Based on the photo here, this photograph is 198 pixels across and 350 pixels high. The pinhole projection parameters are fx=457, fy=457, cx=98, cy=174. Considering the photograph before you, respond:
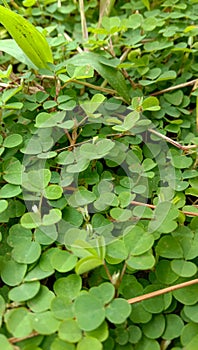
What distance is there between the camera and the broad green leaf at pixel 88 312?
2.17 ft

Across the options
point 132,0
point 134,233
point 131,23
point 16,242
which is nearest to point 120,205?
point 134,233

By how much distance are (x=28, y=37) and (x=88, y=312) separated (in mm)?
672

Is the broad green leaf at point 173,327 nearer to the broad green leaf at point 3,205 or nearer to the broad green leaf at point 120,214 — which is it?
the broad green leaf at point 120,214

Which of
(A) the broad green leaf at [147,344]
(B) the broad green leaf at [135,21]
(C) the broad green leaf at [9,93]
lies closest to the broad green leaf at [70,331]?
(A) the broad green leaf at [147,344]

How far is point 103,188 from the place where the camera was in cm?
89

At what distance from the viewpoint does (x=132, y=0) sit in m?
1.37

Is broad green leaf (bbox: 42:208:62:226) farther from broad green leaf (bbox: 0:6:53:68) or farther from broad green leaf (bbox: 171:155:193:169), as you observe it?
broad green leaf (bbox: 0:6:53:68)

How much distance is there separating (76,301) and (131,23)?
2.68ft

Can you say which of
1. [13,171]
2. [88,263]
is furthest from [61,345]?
[13,171]

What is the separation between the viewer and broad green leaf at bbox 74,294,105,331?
661 mm

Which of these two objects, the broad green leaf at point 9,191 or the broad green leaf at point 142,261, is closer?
the broad green leaf at point 142,261

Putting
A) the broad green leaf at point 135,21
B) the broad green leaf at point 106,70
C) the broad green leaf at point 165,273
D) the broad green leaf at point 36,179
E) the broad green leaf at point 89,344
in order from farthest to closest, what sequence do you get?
the broad green leaf at point 135,21 < the broad green leaf at point 106,70 < the broad green leaf at point 36,179 < the broad green leaf at point 165,273 < the broad green leaf at point 89,344

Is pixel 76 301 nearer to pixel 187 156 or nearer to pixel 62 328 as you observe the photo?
pixel 62 328

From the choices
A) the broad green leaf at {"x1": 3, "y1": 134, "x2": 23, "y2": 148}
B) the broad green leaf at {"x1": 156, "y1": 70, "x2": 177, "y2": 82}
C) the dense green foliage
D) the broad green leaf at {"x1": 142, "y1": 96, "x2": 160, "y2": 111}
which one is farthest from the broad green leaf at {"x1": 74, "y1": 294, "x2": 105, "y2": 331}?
the broad green leaf at {"x1": 156, "y1": 70, "x2": 177, "y2": 82}
